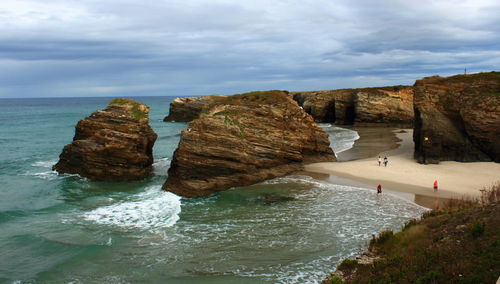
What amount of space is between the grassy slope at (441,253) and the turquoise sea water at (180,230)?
8.88 feet

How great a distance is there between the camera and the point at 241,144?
98.8ft

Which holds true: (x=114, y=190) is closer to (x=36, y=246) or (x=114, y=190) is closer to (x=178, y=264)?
(x=36, y=246)

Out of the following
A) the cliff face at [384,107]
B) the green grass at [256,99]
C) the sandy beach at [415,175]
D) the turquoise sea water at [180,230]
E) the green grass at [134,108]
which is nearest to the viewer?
the turquoise sea water at [180,230]

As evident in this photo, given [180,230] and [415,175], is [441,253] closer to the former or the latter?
[180,230]

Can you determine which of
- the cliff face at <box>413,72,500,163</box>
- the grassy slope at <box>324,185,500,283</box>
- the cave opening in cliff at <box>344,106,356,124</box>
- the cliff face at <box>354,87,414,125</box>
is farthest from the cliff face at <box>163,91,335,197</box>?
the cave opening in cliff at <box>344,106,356,124</box>

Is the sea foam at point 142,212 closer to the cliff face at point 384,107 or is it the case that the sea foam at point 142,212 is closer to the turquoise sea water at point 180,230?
the turquoise sea water at point 180,230

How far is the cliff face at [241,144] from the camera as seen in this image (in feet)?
94.4

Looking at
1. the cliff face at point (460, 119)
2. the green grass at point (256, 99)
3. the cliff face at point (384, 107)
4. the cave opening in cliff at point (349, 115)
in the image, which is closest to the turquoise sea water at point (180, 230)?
the green grass at point (256, 99)

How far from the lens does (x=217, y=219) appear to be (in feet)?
74.6

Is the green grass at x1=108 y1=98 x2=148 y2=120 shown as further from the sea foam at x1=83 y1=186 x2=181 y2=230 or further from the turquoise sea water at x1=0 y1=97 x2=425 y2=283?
the sea foam at x1=83 y1=186 x2=181 y2=230

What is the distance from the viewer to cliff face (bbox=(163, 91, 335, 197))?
2877 centimetres

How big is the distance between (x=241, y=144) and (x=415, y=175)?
48.5 ft

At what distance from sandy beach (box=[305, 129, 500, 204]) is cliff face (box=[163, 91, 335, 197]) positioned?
3.48 meters

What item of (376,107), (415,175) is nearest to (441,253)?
(415,175)
